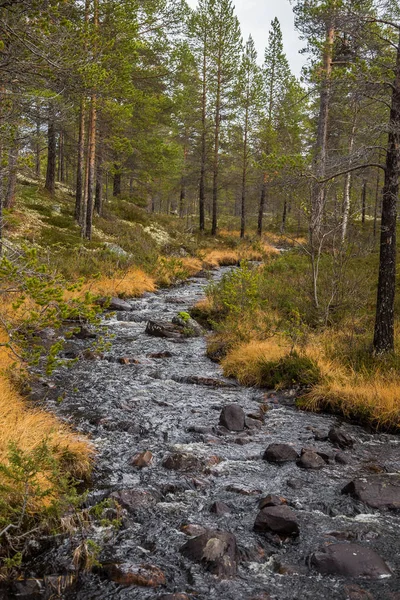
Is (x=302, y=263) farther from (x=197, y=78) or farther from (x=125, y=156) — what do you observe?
(x=197, y=78)

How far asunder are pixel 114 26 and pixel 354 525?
16.6 meters

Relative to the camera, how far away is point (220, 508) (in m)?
4.62

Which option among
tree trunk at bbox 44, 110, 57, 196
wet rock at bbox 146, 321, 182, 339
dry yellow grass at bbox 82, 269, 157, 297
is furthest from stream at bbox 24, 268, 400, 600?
tree trunk at bbox 44, 110, 57, 196

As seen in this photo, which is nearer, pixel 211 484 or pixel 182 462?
pixel 211 484

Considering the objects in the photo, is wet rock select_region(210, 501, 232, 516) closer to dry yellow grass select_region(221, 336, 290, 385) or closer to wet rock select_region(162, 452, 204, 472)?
wet rock select_region(162, 452, 204, 472)

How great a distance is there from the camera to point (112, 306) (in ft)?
45.8

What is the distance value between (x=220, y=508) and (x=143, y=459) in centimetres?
132

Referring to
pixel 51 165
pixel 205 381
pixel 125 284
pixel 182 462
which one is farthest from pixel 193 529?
pixel 51 165

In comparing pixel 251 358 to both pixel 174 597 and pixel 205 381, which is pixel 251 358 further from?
pixel 174 597

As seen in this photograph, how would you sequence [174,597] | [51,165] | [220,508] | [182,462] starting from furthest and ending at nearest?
[51,165]
[182,462]
[220,508]
[174,597]

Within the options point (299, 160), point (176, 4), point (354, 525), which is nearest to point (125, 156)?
point (176, 4)

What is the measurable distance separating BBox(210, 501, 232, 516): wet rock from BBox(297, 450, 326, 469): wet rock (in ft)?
4.73

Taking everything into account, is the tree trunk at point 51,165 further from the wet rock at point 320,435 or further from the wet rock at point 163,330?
the wet rock at point 320,435

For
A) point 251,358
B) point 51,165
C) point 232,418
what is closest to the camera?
point 232,418
